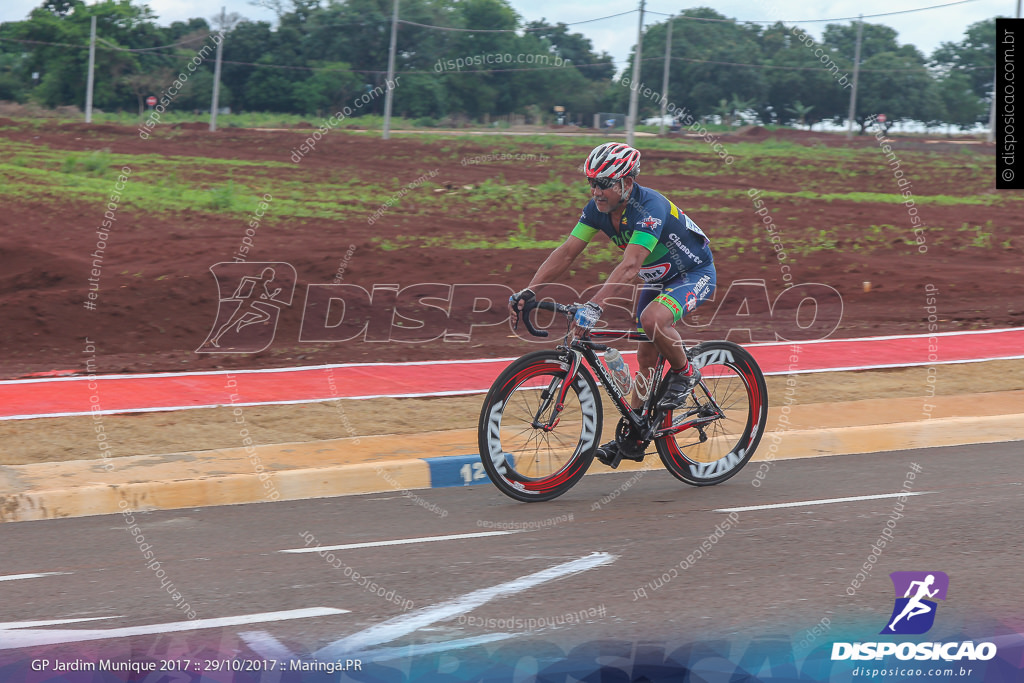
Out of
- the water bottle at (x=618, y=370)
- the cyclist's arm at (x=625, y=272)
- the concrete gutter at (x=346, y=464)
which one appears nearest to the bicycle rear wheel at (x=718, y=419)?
the water bottle at (x=618, y=370)

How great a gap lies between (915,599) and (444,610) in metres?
2.16

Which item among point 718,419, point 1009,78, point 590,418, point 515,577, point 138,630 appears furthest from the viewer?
point 1009,78

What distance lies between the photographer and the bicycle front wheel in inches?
260

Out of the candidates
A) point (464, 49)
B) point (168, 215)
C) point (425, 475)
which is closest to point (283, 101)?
point (464, 49)

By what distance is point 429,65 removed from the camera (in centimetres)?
6044

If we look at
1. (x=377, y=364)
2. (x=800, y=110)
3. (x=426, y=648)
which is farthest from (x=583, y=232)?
(x=800, y=110)

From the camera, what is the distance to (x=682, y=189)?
32938mm

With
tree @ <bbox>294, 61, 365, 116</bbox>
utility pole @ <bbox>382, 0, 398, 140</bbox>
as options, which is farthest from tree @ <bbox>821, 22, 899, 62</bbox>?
utility pole @ <bbox>382, 0, 398, 140</bbox>

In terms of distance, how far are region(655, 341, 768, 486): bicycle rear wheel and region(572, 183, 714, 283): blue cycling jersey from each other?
0.57 m

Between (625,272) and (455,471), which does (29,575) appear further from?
(625,272)

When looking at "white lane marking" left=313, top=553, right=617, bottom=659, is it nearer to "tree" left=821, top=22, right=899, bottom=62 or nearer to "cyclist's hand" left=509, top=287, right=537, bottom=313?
"cyclist's hand" left=509, top=287, right=537, bottom=313

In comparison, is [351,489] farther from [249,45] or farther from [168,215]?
[249,45]

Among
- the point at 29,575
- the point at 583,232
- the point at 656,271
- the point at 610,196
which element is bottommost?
the point at 29,575

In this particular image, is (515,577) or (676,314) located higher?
(676,314)
